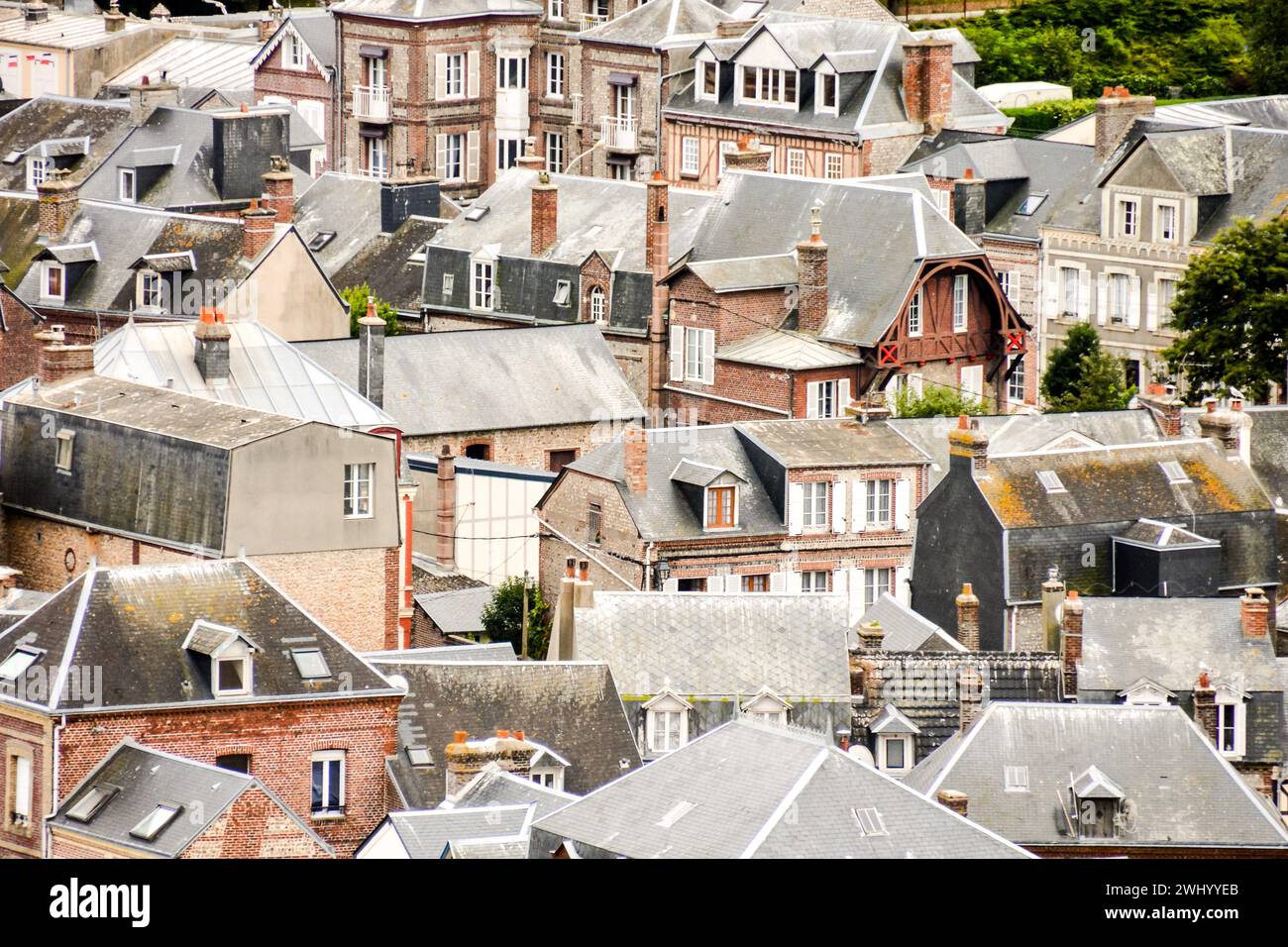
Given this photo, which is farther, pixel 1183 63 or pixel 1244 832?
pixel 1183 63

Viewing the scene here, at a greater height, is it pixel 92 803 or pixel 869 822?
pixel 869 822

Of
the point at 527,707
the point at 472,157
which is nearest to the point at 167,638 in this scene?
the point at 527,707

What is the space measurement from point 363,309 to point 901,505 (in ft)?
63.6

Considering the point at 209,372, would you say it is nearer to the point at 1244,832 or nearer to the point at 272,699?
the point at 272,699

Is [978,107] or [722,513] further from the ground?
[978,107]

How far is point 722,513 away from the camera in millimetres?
51250

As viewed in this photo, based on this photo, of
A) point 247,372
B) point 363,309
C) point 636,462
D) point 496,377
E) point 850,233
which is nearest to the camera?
point 247,372

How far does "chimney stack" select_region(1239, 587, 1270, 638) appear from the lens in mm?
42812

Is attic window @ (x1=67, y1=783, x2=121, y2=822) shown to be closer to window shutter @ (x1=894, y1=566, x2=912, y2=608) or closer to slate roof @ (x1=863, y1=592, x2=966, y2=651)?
slate roof @ (x1=863, y1=592, x2=966, y2=651)

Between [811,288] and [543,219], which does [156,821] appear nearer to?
[811,288]

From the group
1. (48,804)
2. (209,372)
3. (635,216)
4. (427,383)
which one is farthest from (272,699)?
(635,216)

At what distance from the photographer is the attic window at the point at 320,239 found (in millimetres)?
72625

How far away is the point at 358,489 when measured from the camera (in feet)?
143

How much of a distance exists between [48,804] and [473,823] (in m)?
6.10
